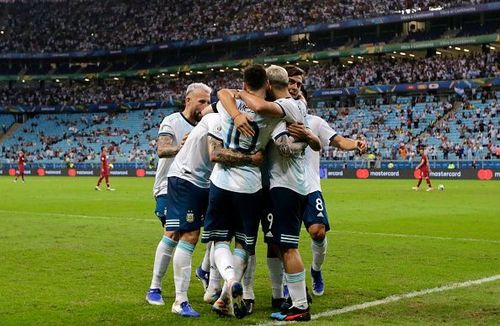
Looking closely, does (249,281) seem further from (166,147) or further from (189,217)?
(166,147)

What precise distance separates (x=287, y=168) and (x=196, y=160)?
1.29 metres

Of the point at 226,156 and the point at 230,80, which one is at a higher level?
the point at 230,80

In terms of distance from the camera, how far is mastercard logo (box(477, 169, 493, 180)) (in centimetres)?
4566

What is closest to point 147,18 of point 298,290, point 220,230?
point 220,230

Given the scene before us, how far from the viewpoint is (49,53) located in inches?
3541

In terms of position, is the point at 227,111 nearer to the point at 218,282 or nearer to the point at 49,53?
the point at 218,282

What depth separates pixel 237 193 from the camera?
7762 mm

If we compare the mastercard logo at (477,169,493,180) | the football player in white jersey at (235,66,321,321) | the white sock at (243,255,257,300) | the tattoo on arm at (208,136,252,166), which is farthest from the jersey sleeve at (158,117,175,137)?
the mastercard logo at (477,169,493,180)

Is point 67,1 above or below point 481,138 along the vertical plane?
above

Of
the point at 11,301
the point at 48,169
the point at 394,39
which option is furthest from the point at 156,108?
the point at 11,301

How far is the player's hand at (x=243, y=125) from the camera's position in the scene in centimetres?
753

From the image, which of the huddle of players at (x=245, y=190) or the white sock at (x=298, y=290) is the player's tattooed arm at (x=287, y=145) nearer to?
the huddle of players at (x=245, y=190)

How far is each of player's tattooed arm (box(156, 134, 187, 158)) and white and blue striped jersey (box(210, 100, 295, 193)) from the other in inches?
42.6

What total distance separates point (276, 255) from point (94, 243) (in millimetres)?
7038
